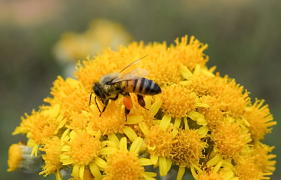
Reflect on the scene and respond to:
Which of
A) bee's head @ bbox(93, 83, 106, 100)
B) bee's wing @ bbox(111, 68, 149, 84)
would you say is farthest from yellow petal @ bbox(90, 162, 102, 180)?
bee's wing @ bbox(111, 68, 149, 84)

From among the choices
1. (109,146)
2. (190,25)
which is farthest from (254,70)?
(109,146)

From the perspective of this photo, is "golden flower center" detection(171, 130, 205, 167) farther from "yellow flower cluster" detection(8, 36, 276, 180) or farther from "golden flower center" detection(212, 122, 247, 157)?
"golden flower center" detection(212, 122, 247, 157)

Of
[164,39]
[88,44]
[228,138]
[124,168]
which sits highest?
[164,39]

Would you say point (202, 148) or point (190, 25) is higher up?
point (190, 25)

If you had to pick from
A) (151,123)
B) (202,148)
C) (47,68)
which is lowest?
(202,148)

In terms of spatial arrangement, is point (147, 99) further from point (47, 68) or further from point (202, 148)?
point (47, 68)

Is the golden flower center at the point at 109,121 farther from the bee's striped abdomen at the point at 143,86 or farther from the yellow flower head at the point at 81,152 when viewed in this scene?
the bee's striped abdomen at the point at 143,86

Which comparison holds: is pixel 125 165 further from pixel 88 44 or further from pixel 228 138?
pixel 88 44

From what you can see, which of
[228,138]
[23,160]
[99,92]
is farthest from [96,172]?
[228,138]
